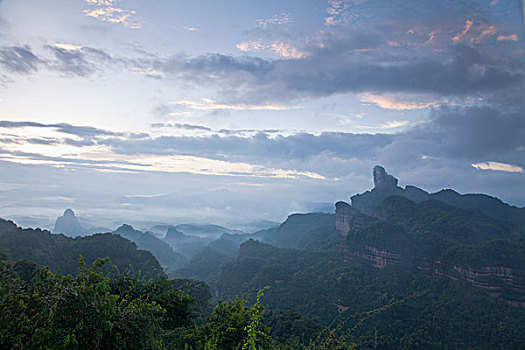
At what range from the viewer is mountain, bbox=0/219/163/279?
49.0 metres

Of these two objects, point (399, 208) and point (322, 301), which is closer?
point (322, 301)

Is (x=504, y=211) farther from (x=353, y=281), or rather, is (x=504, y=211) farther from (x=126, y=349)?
(x=126, y=349)

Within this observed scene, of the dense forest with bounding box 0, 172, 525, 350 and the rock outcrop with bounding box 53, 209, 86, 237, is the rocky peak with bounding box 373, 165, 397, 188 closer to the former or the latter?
the dense forest with bounding box 0, 172, 525, 350

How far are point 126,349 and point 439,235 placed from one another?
68.1 meters

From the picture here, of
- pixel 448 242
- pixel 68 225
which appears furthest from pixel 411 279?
pixel 68 225

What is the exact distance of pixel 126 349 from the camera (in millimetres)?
9836

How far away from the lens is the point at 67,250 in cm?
5703

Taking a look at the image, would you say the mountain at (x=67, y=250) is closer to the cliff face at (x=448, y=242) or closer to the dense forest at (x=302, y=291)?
the dense forest at (x=302, y=291)

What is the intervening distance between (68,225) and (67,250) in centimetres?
15984

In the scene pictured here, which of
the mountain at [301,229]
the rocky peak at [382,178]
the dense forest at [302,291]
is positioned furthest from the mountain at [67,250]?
the rocky peak at [382,178]

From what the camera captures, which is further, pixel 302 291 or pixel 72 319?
pixel 302 291

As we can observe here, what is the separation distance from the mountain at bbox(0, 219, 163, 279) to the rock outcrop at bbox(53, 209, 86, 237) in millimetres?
134666

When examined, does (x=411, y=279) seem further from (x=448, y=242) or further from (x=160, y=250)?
(x=160, y=250)

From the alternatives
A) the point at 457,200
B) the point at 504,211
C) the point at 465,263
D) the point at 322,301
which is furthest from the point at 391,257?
the point at 457,200
